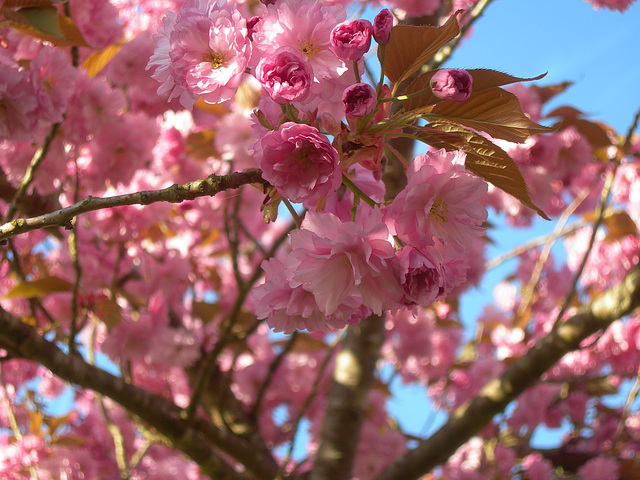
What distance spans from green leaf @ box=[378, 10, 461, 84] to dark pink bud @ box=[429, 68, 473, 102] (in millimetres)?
53

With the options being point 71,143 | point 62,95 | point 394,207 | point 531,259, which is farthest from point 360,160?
point 531,259

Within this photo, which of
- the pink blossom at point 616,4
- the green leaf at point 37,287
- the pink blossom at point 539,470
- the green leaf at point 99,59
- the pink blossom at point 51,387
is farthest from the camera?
the pink blossom at point 51,387

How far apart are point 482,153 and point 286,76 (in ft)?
0.83

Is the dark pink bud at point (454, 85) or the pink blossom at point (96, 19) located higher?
the pink blossom at point (96, 19)

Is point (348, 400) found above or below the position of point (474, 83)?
above

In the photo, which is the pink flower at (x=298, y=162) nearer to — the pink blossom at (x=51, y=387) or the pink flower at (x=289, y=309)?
the pink flower at (x=289, y=309)

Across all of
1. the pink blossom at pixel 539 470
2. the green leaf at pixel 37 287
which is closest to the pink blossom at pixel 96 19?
the green leaf at pixel 37 287

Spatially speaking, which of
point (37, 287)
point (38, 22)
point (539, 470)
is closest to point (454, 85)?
point (38, 22)

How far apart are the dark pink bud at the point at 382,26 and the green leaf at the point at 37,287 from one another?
113 centimetres

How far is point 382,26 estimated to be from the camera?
688 millimetres

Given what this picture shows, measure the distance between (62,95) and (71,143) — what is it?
263 mm

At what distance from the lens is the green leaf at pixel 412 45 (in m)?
0.68

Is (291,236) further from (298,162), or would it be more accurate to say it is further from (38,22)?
(38,22)

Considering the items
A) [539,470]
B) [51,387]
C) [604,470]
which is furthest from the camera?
[51,387]
